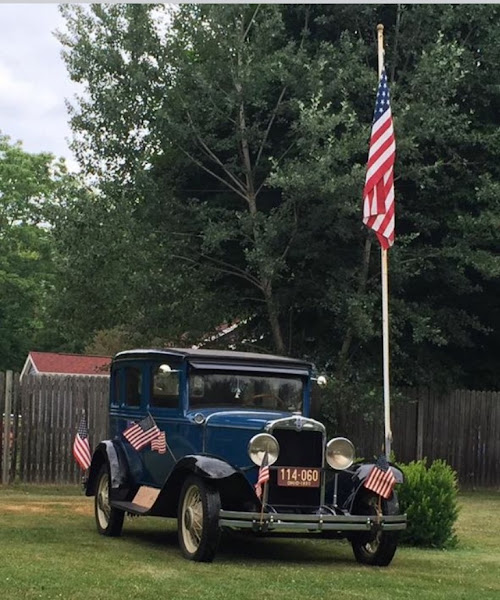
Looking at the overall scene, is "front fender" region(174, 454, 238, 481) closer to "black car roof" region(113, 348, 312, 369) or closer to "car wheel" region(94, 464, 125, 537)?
"black car roof" region(113, 348, 312, 369)

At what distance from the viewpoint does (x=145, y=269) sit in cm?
1912

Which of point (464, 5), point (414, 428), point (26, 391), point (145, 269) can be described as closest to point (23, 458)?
point (26, 391)

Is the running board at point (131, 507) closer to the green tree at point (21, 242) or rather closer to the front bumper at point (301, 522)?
the front bumper at point (301, 522)

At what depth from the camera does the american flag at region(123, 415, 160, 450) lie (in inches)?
455

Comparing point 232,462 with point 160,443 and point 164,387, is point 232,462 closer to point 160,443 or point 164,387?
point 160,443

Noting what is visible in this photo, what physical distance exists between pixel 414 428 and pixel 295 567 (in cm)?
1137

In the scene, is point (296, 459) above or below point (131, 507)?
above

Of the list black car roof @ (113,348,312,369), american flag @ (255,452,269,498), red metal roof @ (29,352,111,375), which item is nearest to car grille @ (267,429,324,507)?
american flag @ (255,452,269,498)

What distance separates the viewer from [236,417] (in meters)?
10.9

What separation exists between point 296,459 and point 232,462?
0.64 meters

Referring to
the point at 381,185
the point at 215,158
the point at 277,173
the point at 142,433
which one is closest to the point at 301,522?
the point at 142,433

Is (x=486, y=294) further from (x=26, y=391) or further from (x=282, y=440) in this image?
(x=282, y=440)

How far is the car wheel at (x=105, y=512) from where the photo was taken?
1206 cm

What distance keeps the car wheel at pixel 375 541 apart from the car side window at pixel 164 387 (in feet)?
7.32
